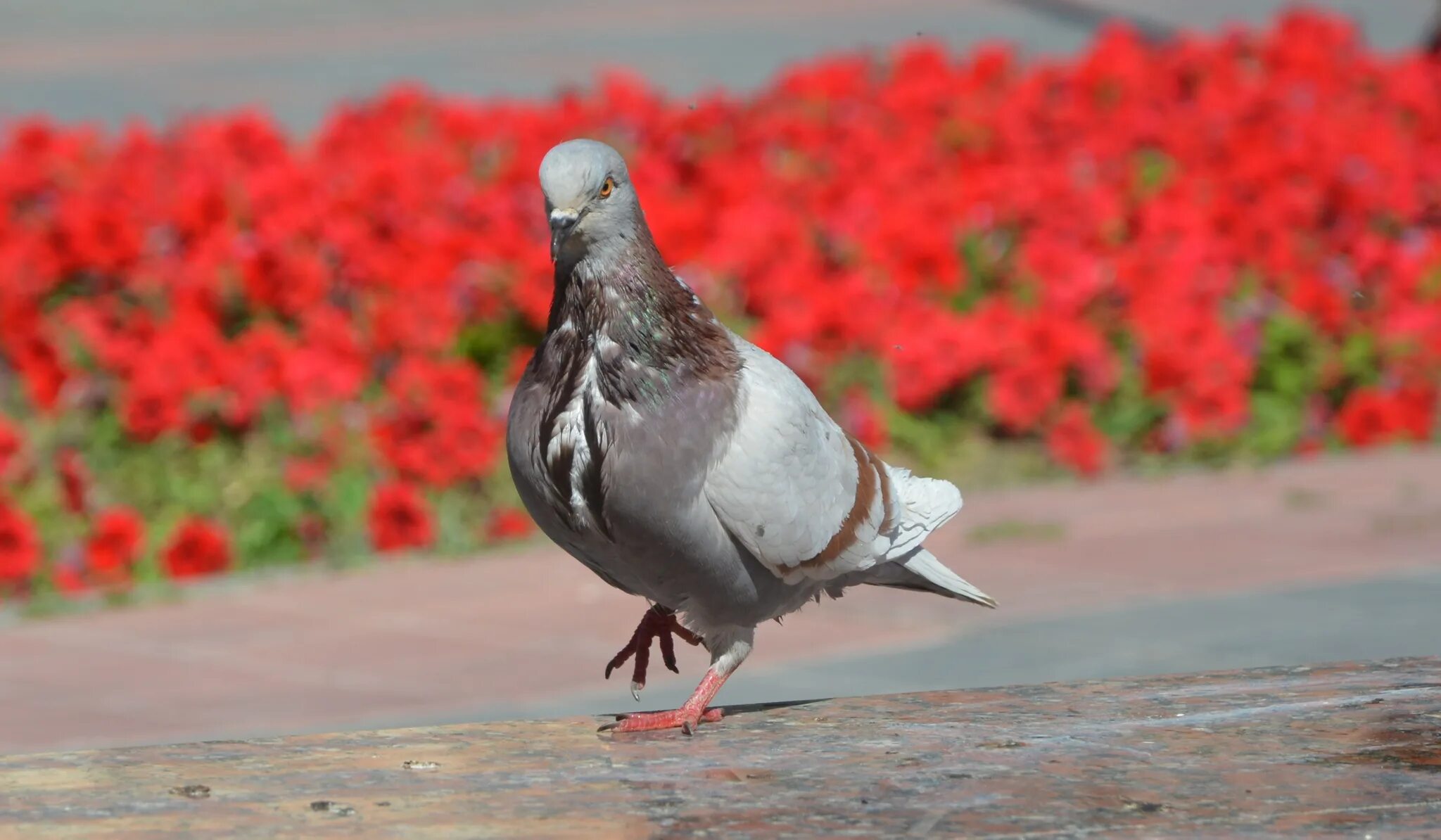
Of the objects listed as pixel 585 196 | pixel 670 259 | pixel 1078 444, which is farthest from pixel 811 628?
pixel 585 196

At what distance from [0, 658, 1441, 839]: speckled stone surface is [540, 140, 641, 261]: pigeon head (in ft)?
2.40

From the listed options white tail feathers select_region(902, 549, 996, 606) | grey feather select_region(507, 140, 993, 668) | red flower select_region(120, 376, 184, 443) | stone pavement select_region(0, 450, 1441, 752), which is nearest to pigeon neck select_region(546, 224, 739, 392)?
grey feather select_region(507, 140, 993, 668)

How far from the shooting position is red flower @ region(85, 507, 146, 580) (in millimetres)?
6211

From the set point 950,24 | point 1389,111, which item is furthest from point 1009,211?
point 950,24

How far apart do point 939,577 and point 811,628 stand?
7.65 feet

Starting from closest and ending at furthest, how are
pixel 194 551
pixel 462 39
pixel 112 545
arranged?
pixel 112 545 < pixel 194 551 < pixel 462 39

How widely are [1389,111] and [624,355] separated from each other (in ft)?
24.4

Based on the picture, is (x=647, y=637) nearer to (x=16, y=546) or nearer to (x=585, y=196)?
(x=585, y=196)

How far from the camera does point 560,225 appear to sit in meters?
3.01

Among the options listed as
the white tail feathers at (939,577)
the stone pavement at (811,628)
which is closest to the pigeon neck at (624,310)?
the white tail feathers at (939,577)

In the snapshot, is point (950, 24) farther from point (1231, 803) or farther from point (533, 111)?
point (1231, 803)

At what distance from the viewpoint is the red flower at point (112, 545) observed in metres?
6.21

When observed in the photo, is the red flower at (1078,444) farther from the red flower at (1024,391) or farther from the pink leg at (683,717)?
the pink leg at (683,717)

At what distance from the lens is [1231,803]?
2.86m
